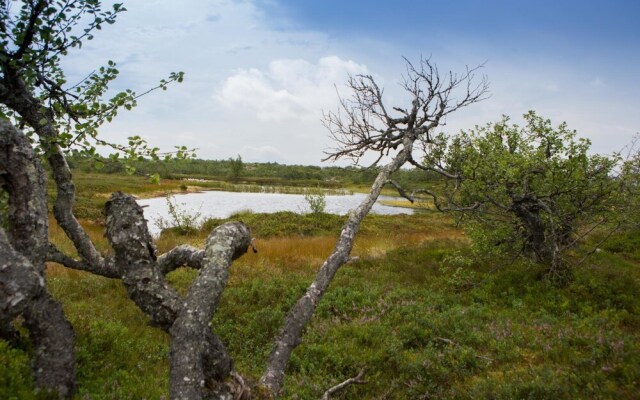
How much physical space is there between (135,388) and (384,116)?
8.84m

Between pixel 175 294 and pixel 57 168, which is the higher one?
pixel 57 168

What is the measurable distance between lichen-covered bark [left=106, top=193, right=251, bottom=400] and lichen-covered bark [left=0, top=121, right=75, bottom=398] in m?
0.69

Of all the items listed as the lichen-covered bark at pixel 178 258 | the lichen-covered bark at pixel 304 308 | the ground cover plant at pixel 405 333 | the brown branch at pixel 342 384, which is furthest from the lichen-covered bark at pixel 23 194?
the brown branch at pixel 342 384

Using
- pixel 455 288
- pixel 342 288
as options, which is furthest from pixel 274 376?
pixel 455 288

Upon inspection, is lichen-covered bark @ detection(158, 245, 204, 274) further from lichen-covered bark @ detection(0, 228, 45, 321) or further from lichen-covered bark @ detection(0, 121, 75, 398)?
lichen-covered bark @ detection(0, 228, 45, 321)

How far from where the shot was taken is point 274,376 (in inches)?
201

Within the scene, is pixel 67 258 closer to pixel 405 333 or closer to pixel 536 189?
pixel 405 333

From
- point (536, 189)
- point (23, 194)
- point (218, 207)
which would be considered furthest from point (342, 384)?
point (218, 207)

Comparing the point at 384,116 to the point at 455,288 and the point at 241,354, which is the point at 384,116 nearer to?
the point at 455,288

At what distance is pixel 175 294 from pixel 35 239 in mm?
1554

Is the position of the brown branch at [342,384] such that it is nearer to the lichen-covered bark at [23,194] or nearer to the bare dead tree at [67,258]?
the bare dead tree at [67,258]

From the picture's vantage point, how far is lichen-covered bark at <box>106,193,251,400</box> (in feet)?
12.2

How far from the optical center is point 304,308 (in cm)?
603

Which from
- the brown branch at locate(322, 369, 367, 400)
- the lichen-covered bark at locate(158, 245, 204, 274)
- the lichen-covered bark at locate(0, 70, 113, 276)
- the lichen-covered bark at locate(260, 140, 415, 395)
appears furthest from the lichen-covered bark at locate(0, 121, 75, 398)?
the brown branch at locate(322, 369, 367, 400)
